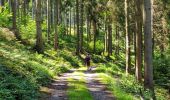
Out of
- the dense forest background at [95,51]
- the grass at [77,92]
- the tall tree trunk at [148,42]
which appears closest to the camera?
the grass at [77,92]

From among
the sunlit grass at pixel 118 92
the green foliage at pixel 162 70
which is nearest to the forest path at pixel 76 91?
the sunlit grass at pixel 118 92

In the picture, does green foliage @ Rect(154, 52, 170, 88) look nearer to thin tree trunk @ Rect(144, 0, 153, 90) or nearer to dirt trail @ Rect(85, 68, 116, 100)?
dirt trail @ Rect(85, 68, 116, 100)

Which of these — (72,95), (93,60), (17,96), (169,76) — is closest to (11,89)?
(17,96)

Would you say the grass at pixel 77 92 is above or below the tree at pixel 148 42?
below

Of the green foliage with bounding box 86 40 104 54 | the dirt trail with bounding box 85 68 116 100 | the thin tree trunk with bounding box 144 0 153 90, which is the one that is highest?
the thin tree trunk with bounding box 144 0 153 90

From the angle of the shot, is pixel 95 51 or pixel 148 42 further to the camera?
pixel 95 51

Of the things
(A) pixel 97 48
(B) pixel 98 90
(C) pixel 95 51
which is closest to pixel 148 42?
(B) pixel 98 90

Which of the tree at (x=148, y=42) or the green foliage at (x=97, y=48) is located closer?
the tree at (x=148, y=42)

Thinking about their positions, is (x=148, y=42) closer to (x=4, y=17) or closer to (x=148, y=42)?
(x=148, y=42)

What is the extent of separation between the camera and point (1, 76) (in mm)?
15789

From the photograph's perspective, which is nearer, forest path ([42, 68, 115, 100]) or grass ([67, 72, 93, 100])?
grass ([67, 72, 93, 100])

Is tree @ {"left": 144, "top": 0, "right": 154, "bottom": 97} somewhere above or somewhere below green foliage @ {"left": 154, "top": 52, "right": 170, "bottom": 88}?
above

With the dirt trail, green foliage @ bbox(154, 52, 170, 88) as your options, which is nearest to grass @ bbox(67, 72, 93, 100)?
the dirt trail

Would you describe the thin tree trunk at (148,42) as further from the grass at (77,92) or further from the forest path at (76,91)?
the grass at (77,92)
